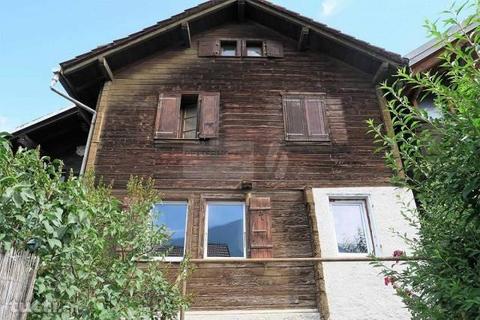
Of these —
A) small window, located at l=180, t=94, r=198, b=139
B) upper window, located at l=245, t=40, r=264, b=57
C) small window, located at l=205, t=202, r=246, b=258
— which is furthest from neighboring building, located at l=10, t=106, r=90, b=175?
upper window, located at l=245, t=40, r=264, b=57

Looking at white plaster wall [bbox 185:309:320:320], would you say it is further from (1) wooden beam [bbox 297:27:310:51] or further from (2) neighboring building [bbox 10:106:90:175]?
(1) wooden beam [bbox 297:27:310:51]

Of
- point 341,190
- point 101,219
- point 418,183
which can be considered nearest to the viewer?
point 418,183

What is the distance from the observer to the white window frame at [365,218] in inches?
294

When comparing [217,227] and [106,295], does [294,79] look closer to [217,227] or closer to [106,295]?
[217,227]

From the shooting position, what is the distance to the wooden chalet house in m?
7.05

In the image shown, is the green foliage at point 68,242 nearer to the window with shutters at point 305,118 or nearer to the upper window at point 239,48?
the window with shutters at point 305,118

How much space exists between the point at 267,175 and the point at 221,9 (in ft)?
15.6

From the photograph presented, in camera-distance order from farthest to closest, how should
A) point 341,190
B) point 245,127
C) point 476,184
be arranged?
point 245,127 < point 341,190 < point 476,184

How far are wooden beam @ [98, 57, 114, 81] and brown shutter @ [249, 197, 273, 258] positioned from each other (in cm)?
452

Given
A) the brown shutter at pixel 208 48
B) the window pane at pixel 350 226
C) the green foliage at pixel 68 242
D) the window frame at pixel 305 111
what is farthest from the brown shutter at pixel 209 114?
the green foliage at pixel 68 242

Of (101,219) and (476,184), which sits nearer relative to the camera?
(476,184)

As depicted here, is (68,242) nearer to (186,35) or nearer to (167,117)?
(167,117)

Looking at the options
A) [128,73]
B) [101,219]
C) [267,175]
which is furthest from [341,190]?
[128,73]

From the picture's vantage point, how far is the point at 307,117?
29.6ft
